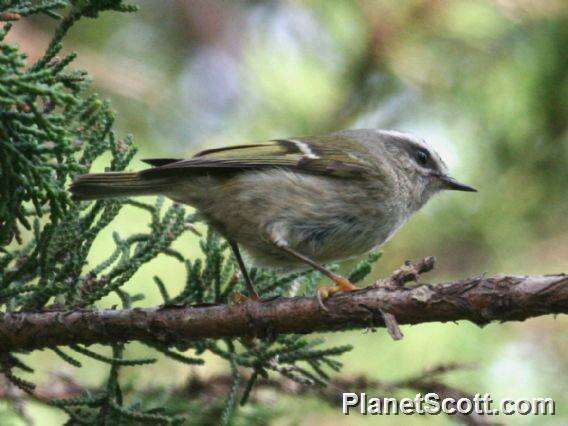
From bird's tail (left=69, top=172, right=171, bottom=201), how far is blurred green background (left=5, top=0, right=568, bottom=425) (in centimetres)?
126

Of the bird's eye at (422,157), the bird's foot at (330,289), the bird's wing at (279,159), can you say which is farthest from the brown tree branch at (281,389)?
the bird's eye at (422,157)

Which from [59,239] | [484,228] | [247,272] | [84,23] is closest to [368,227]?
[247,272]

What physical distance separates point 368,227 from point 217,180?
758 mm

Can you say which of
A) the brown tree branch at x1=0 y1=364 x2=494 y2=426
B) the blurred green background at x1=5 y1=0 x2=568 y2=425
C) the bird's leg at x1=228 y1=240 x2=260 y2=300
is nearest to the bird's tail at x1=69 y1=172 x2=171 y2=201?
the bird's leg at x1=228 y1=240 x2=260 y2=300

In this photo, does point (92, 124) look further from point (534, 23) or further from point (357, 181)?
point (534, 23)

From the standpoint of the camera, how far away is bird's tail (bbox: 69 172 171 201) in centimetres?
312

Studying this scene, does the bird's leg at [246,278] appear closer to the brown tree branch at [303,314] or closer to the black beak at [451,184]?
the brown tree branch at [303,314]

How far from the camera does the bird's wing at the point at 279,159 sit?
371cm

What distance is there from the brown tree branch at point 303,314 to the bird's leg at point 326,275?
0.04 metres

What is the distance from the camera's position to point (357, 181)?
4.02m

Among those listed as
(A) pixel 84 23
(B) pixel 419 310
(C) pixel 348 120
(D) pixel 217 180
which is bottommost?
(B) pixel 419 310

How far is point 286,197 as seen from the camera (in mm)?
3836

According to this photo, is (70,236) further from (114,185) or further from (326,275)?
(326,275)

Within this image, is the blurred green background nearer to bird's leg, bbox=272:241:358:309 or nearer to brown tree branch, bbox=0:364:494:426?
brown tree branch, bbox=0:364:494:426
